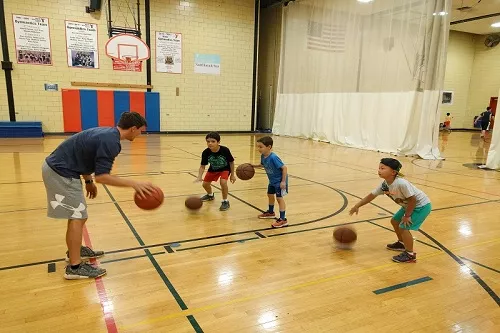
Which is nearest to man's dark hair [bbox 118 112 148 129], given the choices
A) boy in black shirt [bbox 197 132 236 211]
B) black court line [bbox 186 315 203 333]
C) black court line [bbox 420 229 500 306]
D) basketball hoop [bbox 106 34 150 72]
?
black court line [bbox 186 315 203 333]

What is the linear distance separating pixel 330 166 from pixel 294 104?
767 centimetres

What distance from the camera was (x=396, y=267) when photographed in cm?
336

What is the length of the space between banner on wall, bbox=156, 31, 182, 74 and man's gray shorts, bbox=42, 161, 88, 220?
13.3 m

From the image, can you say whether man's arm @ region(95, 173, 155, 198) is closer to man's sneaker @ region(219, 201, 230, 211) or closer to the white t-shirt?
the white t-shirt

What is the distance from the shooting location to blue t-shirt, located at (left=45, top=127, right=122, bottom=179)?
2713mm

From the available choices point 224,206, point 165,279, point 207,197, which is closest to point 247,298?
point 165,279

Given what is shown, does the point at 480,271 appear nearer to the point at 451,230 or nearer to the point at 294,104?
the point at 451,230

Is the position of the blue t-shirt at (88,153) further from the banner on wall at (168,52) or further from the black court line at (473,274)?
the banner on wall at (168,52)

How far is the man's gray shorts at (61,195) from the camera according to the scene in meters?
2.86

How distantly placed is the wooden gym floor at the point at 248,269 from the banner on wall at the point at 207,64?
11.0 meters

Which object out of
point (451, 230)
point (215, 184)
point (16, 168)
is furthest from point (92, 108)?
point (451, 230)

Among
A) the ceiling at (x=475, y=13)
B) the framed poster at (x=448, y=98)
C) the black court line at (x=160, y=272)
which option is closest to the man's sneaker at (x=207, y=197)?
the black court line at (x=160, y=272)

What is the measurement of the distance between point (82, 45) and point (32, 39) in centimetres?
163

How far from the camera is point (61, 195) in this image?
2.87 meters
